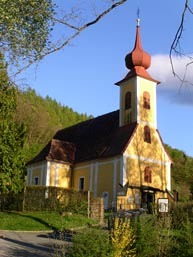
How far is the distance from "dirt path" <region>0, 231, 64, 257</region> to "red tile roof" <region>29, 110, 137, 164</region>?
21.2m

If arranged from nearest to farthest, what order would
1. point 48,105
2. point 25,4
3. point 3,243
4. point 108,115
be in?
point 25,4
point 3,243
point 108,115
point 48,105

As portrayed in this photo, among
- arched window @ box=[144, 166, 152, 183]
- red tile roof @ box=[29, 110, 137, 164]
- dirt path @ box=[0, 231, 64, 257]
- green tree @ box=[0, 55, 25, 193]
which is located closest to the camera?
dirt path @ box=[0, 231, 64, 257]

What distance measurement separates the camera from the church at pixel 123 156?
40.5 meters

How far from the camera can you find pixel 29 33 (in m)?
8.80

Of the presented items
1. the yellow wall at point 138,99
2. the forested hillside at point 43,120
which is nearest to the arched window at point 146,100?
the yellow wall at point 138,99

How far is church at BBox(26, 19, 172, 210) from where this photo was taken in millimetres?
40469

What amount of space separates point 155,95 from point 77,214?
69.6ft

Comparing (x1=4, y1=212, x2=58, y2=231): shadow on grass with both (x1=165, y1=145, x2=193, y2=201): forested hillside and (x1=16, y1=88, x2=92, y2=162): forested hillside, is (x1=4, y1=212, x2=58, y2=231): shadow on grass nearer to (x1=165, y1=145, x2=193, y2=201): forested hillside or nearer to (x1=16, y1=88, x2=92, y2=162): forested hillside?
(x1=16, y1=88, x2=92, y2=162): forested hillside

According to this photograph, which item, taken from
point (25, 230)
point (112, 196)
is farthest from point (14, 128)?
point (112, 196)

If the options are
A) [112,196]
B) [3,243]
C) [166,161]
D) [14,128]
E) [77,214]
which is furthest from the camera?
[166,161]

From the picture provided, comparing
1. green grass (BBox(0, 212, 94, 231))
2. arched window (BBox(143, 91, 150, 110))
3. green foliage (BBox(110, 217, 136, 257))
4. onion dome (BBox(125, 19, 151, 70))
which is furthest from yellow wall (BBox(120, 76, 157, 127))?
green foliage (BBox(110, 217, 136, 257))

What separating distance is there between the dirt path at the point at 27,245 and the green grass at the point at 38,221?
1.78 meters

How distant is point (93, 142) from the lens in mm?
46406

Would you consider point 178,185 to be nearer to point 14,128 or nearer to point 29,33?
point 14,128
